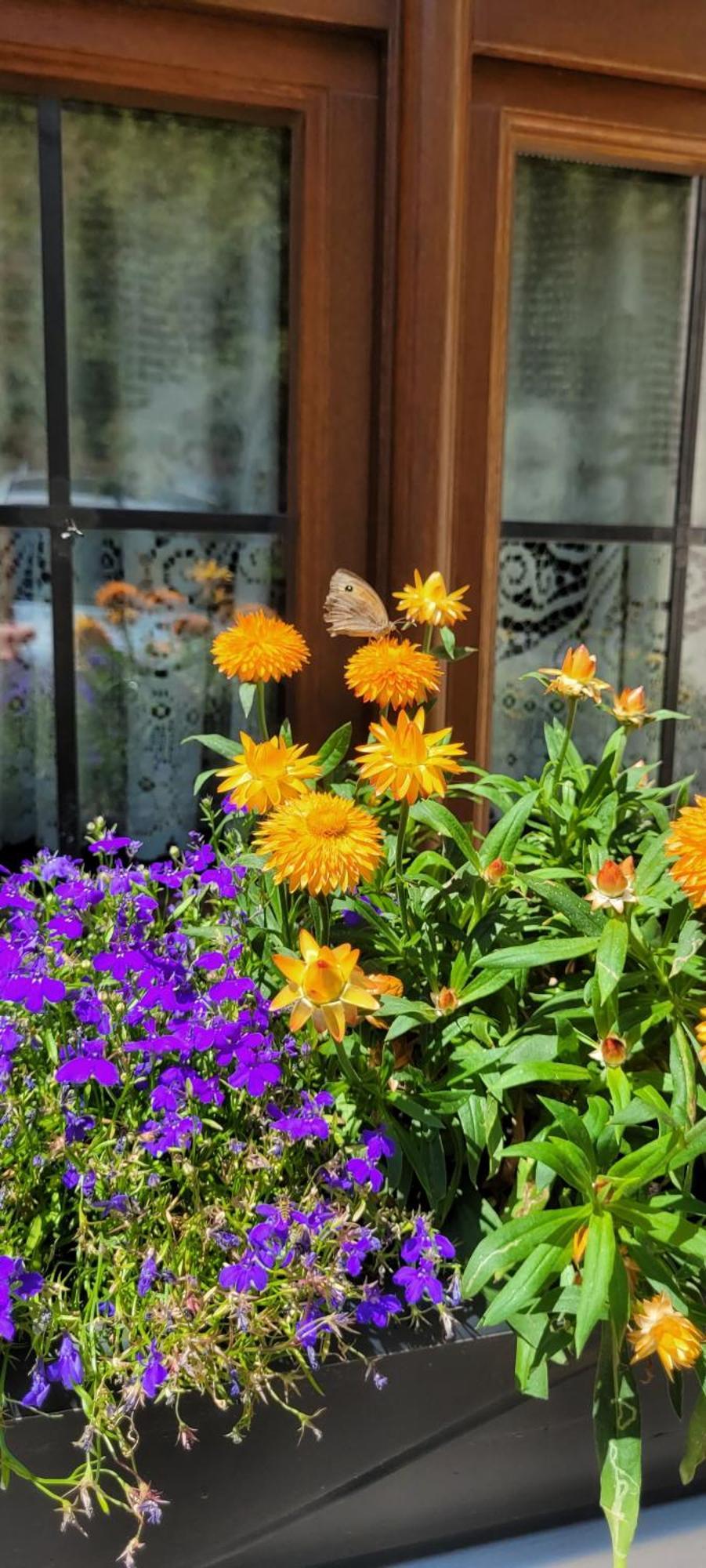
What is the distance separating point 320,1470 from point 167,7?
56.3 inches

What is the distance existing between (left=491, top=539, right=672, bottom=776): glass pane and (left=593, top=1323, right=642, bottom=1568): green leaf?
38.7 inches

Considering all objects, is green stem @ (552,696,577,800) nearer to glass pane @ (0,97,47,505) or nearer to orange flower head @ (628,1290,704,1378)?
orange flower head @ (628,1290,704,1378)

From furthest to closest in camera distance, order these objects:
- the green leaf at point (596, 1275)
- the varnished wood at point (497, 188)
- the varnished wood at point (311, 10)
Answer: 1. the varnished wood at point (497, 188)
2. the varnished wood at point (311, 10)
3. the green leaf at point (596, 1275)

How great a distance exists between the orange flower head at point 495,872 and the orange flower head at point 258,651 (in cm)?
23

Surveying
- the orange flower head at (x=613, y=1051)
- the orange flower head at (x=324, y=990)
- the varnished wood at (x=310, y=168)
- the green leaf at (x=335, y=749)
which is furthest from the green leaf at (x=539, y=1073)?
the varnished wood at (x=310, y=168)

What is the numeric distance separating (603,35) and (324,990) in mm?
1257

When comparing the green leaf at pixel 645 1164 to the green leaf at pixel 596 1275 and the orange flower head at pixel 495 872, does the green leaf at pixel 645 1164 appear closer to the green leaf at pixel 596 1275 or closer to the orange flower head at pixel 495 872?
the green leaf at pixel 596 1275

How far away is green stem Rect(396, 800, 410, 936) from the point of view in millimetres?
906

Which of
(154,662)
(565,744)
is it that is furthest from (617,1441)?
(154,662)

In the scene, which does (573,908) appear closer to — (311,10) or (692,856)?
(692,856)

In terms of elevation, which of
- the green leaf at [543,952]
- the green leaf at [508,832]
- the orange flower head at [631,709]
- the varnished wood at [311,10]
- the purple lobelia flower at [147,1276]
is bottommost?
the purple lobelia flower at [147,1276]

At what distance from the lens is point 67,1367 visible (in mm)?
742

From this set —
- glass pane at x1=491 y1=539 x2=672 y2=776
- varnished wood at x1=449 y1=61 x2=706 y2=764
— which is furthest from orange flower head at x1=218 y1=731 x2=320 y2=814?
glass pane at x1=491 y1=539 x2=672 y2=776

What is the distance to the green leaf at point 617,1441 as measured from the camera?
73 centimetres
